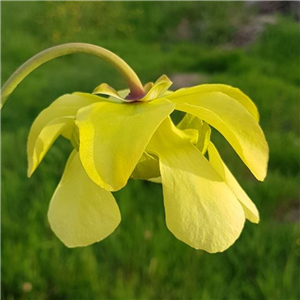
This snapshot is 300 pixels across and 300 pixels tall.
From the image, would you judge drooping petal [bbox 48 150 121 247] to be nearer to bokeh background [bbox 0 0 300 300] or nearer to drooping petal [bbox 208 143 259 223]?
drooping petal [bbox 208 143 259 223]

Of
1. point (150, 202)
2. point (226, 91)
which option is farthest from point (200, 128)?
point (150, 202)

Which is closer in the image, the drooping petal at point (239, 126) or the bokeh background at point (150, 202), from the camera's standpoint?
the drooping petal at point (239, 126)

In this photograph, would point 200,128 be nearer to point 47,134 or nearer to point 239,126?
A: point 239,126

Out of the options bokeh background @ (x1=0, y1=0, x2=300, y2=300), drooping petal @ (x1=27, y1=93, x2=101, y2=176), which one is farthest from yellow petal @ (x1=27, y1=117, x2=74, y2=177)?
bokeh background @ (x1=0, y1=0, x2=300, y2=300)

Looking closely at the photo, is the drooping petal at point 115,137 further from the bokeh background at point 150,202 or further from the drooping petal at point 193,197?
the bokeh background at point 150,202

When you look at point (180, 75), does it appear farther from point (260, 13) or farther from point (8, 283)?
point (8, 283)

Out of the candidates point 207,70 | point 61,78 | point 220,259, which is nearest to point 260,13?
point 207,70

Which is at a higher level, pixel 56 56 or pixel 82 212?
pixel 56 56

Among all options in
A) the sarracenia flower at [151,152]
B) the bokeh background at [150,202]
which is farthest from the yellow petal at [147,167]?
the bokeh background at [150,202]
